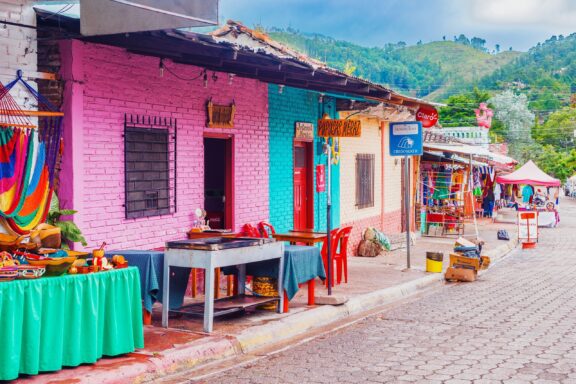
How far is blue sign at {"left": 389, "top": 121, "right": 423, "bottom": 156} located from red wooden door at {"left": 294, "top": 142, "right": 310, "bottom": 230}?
1.80 m

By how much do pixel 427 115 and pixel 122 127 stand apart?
9.56 m

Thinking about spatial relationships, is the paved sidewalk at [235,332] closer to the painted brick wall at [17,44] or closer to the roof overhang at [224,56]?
the painted brick wall at [17,44]

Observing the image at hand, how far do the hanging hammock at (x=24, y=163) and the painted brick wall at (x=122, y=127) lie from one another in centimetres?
53

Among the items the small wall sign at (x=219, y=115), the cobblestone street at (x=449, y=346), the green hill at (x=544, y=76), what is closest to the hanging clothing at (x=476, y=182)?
the cobblestone street at (x=449, y=346)

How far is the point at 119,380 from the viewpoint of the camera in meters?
6.77

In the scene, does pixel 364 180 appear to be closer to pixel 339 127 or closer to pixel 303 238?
pixel 339 127

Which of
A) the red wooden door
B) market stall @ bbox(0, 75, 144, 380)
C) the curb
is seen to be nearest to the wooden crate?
the curb

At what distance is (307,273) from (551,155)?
7282cm

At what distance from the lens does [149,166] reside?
10414 millimetres

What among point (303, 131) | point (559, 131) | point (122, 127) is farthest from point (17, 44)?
point (559, 131)

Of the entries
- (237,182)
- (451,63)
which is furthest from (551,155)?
(451,63)

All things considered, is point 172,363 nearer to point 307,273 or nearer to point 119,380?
point 119,380

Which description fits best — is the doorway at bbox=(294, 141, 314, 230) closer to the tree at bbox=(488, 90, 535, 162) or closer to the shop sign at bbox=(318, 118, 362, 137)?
the shop sign at bbox=(318, 118, 362, 137)

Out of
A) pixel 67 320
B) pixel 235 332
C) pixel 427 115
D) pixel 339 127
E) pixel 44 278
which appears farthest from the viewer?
pixel 427 115
